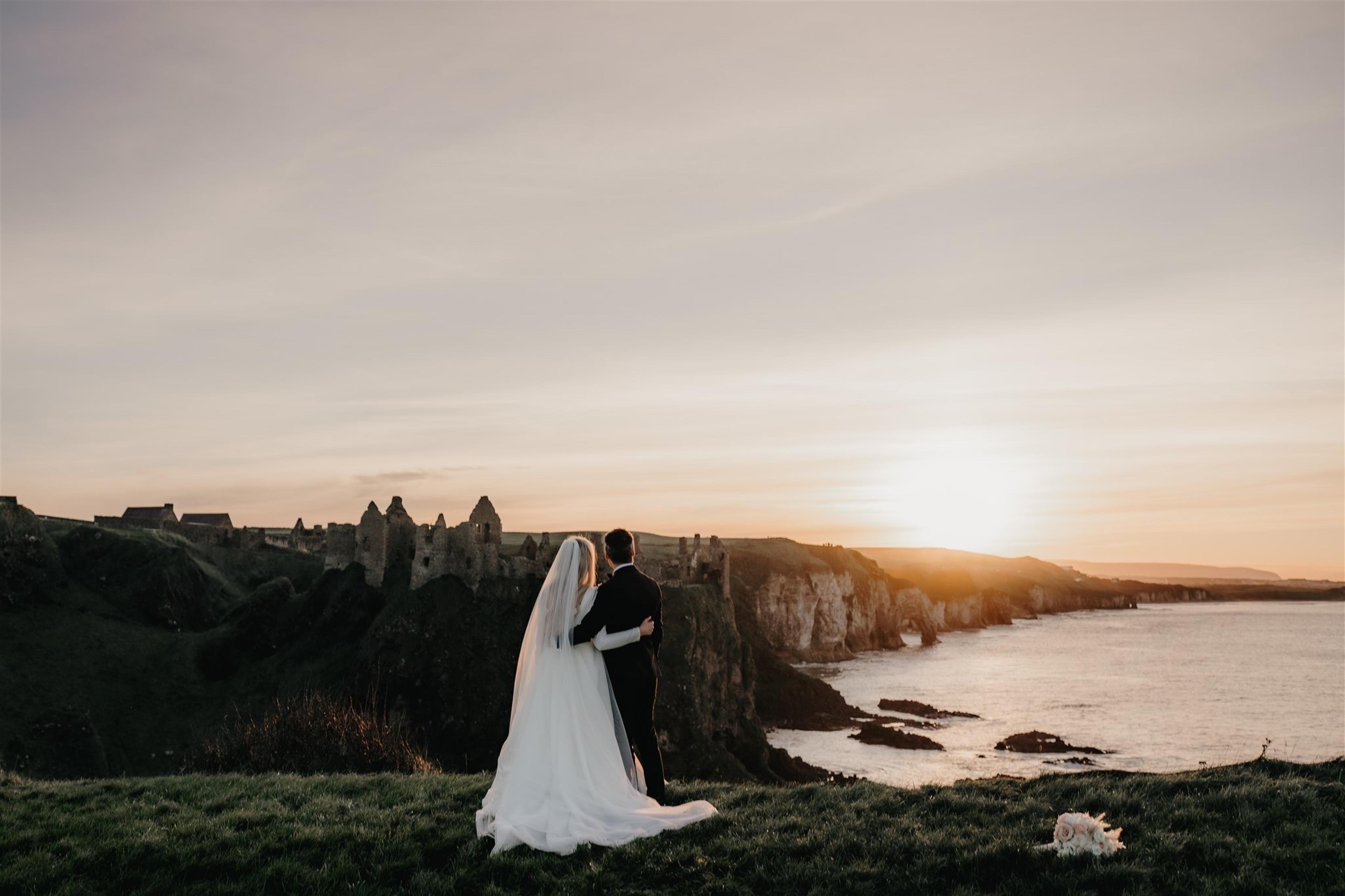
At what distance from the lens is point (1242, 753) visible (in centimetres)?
6066

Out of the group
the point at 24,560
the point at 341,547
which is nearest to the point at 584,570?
the point at 341,547

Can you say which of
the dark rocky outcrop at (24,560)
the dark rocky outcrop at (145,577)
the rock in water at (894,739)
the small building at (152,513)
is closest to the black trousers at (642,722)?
the rock in water at (894,739)

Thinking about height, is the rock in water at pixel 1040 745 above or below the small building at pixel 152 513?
below

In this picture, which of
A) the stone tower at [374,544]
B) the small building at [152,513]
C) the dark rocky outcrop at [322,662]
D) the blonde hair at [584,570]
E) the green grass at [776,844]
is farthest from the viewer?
the small building at [152,513]

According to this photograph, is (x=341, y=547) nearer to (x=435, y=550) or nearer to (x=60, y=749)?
(x=435, y=550)

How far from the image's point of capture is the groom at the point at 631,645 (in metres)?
10.3

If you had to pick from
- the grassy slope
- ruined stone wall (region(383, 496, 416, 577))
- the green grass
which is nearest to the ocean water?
the green grass

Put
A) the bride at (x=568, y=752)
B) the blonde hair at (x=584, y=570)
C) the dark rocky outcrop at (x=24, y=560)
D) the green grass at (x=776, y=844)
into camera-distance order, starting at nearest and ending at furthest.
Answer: the green grass at (x=776, y=844)
the bride at (x=568, y=752)
the blonde hair at (x=584, y=570)
the dark rocky outcrop at (x=24, y=560)

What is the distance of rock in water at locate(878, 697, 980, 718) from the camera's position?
85000 mm

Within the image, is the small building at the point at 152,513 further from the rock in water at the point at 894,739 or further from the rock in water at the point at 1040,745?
the rock in water at the point at 1040,745

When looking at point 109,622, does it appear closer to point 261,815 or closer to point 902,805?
point 261,815

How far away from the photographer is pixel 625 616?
10.3 m

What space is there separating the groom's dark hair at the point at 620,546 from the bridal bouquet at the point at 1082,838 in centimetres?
563

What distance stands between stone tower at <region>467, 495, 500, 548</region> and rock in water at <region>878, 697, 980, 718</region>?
5104 centimetres
